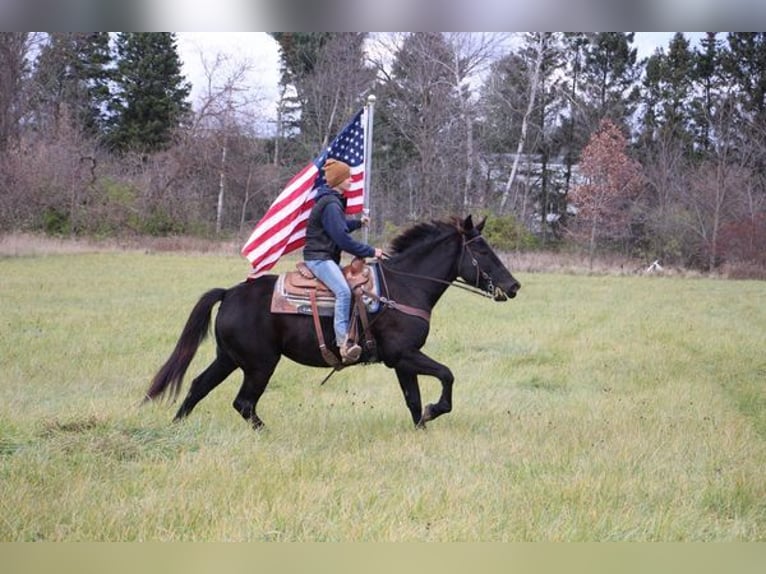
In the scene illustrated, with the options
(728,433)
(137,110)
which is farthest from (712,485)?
(137,110)

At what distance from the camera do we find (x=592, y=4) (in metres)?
3.93

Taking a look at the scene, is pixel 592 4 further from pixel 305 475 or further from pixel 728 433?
pixel 305 475

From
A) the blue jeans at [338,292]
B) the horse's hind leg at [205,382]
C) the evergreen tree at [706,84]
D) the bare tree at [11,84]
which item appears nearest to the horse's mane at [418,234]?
the blue jeans at [338,292]

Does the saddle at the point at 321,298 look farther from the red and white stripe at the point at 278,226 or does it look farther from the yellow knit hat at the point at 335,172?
the yellow knit hat at the point at 335,172

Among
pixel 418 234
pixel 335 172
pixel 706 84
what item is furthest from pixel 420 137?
pixel 706 84

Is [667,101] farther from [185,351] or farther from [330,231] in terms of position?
[185,351]

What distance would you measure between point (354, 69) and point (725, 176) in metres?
2.69

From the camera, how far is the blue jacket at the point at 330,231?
3.74m

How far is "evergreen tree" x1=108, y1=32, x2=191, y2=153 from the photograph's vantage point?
15.7 ft

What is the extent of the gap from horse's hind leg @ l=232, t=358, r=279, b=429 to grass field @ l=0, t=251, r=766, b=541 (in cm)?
8

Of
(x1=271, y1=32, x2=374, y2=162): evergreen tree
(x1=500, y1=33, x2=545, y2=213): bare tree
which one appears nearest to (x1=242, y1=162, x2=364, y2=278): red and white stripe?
(x1=271, y1=32, x2=374, y2=162): evergreen tree

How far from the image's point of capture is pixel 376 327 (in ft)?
13.0

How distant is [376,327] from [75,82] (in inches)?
108

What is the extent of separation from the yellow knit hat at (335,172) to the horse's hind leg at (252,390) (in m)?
1.02
